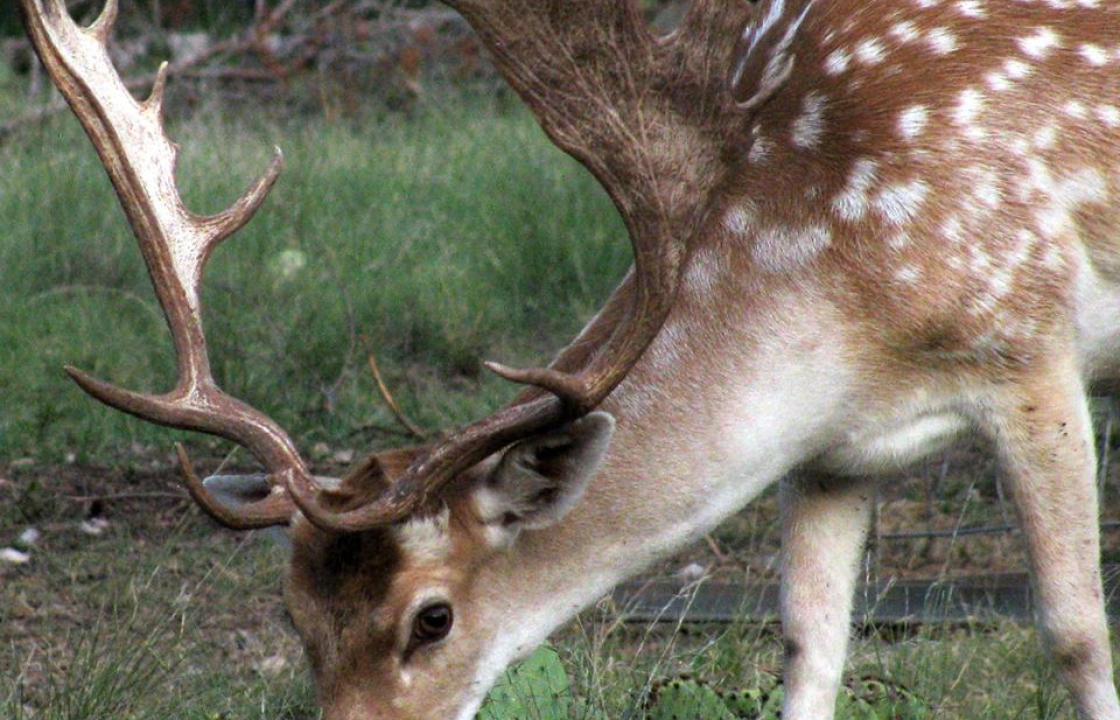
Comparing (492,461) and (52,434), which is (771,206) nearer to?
(492,461)

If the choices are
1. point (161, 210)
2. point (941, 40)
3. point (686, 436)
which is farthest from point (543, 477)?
point (941, 40)

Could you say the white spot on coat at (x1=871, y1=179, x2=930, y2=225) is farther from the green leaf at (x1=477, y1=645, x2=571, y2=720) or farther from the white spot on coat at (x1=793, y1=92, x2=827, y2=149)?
the green leaf at (x1=477, y1=645, x2=571, y2=720)

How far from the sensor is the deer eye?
3576mm

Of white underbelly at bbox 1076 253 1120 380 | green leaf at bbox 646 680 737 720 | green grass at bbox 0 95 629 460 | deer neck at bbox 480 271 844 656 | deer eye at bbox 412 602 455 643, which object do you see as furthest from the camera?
green grass at bbox 0 95 629 460

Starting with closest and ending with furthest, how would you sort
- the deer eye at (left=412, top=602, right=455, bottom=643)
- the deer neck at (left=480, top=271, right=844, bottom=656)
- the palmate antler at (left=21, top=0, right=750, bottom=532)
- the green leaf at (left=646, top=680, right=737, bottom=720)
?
the palmate antler at (left=21, top=0, right=750, bottom=532) → the deer eye at (left=412, top=602, right=455, bottom=643) → the deer neck at (left=480, top=271, right=844, bottom=656) → the green leaf at (left=646, top=680, right=737, bottom=720)

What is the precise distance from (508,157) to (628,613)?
147 inches

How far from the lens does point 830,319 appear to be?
12.3 feet

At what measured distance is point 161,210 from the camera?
3.92 meters

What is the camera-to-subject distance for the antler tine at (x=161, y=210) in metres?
3.63

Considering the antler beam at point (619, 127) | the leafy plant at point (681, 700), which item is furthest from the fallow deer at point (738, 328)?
the leafy plant at point (681, 700)

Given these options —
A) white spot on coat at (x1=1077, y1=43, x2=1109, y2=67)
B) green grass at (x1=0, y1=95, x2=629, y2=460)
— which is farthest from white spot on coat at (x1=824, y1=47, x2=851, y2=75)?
green grass at (x1=0, y1=95, x2=629, y2=460)

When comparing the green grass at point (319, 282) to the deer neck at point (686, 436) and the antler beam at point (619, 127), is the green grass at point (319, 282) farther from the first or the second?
the antler beam at point (619, 127)

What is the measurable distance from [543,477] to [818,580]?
0.80 metres

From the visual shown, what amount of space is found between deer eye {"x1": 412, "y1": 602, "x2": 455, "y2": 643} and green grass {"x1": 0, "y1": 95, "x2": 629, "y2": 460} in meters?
2.42
